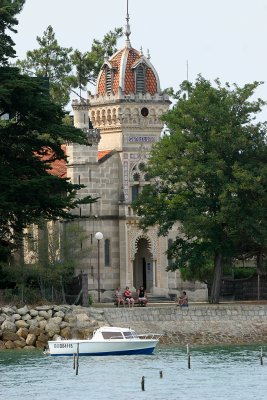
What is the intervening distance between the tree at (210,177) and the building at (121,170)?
22.0ft

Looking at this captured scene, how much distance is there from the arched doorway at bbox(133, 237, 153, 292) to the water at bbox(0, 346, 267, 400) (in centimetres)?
1953

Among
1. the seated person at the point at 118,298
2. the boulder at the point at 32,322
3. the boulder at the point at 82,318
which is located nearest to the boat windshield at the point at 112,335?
the boulder at the point at 82,318

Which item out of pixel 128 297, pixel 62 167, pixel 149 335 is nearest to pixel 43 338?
pixel 149 335

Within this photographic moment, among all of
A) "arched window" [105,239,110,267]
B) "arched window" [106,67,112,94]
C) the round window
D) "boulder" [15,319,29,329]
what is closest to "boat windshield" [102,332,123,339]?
"boulder" [15,319,29,329]

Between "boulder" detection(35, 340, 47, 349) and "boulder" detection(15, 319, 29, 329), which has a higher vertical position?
"boulder" detection(15, 319, 29, 329)

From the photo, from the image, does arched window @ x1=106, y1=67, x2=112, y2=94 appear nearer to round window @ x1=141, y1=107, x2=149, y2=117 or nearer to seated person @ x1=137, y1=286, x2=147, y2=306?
round window @ x1=141, y1=107, x2=149, y2=117

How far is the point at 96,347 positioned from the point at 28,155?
1044 cm

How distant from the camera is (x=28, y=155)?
9619 cm

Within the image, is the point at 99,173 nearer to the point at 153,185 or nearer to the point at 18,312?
the point at 153,185

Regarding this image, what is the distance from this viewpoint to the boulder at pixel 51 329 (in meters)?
95.4

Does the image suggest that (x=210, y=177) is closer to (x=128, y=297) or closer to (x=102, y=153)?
(x=128, y=297)

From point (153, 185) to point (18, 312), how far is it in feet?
42.6

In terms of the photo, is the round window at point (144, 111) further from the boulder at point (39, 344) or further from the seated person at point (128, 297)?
the boulder at point (39, 344)

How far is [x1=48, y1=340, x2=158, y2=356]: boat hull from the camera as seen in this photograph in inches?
3563
